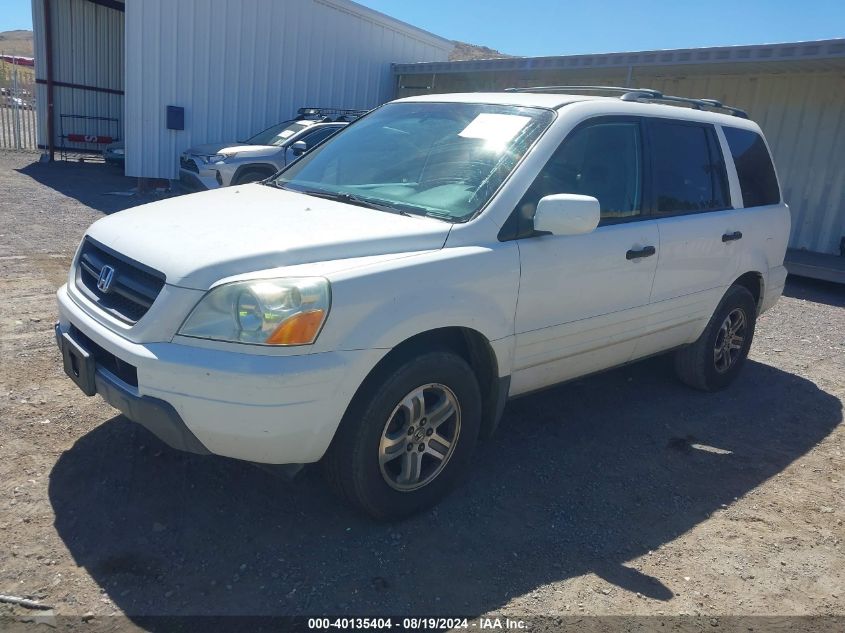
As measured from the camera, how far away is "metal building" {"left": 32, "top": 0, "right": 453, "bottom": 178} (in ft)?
44.7

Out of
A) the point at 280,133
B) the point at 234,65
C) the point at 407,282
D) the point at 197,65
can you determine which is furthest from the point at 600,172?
the point at 234,65

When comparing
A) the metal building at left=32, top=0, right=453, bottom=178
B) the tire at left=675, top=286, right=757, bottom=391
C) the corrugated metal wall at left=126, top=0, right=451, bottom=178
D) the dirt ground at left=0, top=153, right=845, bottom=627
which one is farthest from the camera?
the metal building at left=32, top=0, right=453, bottom=178

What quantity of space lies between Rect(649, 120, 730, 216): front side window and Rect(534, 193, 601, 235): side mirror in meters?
1.09

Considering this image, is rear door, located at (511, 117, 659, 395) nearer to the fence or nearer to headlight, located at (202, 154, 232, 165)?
headlight, located at (202, 154, 232, 165)

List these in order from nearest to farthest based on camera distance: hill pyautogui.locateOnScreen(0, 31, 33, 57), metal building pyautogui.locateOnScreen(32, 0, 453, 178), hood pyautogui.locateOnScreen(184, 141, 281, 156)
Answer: hood pyautogui.locateOnScreen(184, 141, 281, 156), metal building pyautogui.locateOnScreen(32, 0, 453, 178), hill pyautogui.locateOnScreen(0, 31, 33, 57)

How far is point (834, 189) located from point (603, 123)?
28.7ft

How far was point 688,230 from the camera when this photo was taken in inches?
177

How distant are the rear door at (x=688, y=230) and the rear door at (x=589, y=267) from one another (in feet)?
0.51

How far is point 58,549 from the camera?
2945 millimetres

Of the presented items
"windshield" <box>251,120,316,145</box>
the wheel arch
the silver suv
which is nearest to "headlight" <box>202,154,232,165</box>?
the silver suv

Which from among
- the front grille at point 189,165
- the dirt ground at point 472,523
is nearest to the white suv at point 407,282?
the dirt ground at point 472,523

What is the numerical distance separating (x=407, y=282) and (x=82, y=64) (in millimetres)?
18609

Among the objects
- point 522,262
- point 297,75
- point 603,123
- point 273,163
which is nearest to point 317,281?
point 522,262

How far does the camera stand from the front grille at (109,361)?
2.90 m
